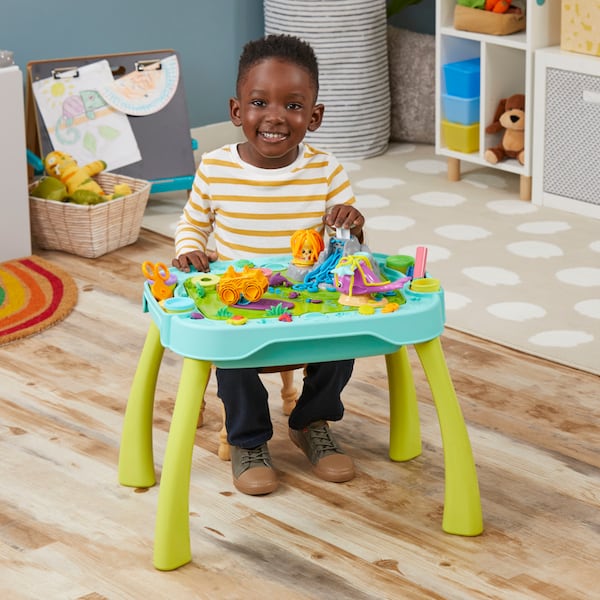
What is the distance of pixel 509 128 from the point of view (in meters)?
3.17

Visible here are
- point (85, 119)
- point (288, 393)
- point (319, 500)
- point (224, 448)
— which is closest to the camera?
point (319, 500)

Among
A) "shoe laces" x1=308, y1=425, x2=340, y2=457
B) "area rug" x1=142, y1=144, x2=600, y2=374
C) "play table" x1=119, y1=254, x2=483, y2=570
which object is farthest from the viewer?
"area rug" x1=142, y1=144, x2=600, y2=374

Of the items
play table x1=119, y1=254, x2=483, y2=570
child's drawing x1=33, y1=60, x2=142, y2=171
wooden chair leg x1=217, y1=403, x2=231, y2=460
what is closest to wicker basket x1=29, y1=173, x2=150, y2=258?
child's drawing x1=33, y1=60, x2=142, y2=171

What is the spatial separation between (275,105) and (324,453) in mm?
536

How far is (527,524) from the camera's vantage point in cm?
168

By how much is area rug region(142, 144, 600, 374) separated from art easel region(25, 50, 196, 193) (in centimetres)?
9

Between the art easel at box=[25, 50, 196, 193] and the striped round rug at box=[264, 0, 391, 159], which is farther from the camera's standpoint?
the striped round rug at box=[264, 0, 391, 159]

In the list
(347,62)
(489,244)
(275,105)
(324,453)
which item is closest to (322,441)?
(324,453)

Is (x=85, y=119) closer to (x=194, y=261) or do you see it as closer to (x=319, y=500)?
(x=194, y=261)

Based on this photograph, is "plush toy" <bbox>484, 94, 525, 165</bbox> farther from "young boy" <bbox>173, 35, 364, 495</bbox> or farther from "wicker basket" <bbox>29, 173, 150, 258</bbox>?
"young boy" <bbox>173, 35, 364, 495</bbox>

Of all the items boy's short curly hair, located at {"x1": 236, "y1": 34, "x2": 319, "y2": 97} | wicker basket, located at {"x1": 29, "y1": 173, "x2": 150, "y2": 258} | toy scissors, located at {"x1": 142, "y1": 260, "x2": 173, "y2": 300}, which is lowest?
wicker basket, located at {"x1": 29, "y1": 173, "x2": 150, "y2": 258}

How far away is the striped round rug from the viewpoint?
11.4ft

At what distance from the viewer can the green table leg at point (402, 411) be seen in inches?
71.6

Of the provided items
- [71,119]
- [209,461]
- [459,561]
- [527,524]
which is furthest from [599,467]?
[71,119]
